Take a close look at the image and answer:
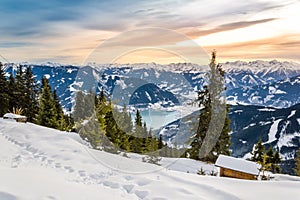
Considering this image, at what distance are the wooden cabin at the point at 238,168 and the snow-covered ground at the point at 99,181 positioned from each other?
5532 millimetres

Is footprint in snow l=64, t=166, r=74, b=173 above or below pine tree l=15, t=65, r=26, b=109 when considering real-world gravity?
below

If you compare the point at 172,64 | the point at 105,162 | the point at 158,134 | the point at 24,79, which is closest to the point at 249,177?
the point at 105,162

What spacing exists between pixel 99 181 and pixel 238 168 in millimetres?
8813

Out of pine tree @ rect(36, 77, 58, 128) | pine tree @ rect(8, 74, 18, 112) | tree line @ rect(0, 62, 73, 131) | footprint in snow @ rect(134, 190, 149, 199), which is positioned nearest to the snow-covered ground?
footprint in snow @ rect(134, 190, 149, 199)

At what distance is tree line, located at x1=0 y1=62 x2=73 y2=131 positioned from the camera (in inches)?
1414

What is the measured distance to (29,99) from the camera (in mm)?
43031

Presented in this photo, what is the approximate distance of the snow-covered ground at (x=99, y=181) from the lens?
6.82 m

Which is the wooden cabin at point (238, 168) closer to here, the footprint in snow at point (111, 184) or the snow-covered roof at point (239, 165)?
the snow-covered roof at point (239, 165)

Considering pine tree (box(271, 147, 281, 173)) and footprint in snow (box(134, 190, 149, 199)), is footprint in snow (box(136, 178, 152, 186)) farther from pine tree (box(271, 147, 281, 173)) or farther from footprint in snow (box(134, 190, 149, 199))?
pine tree (box(271, 147, 281, 173))

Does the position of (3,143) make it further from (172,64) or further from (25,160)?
(172,64)

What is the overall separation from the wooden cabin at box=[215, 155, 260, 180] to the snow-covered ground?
5532 millimetres

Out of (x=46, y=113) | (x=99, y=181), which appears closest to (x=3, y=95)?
(x=46, y=113)

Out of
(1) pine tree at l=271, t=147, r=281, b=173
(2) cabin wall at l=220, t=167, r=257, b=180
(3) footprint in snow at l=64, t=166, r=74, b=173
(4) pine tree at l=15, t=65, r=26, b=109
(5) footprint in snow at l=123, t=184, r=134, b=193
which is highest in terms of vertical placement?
(4) pine tree at l=15, t=65, r=26, b=109

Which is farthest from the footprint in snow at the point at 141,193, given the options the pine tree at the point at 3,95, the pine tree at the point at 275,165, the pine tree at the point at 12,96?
the pine tree at the point at 12,96
